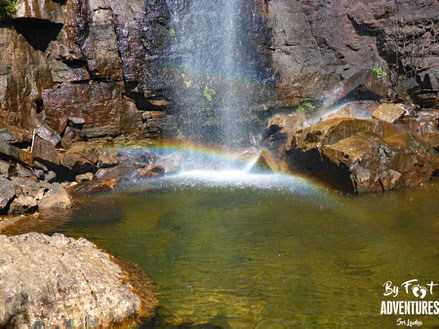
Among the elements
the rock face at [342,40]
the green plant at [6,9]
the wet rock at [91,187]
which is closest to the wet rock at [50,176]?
the wet rock at [91,187]

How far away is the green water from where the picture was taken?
15.1 ft

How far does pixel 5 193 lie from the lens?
9406 mm

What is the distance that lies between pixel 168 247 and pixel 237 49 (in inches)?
537

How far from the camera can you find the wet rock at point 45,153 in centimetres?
1324

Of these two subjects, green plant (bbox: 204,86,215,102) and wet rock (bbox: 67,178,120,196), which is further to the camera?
green plant (bbox: 204,86,215,102)

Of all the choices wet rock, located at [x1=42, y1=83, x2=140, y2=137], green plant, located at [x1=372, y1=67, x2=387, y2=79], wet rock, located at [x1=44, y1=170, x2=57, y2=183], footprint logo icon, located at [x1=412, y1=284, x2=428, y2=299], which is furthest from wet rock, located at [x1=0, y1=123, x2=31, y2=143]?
green plant, located at [x1=372, y1=67, x2=387, y2=79]

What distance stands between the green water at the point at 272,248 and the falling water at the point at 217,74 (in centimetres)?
709

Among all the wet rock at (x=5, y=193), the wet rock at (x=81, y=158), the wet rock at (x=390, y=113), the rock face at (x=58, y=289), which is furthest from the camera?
the wet rock at (x=390, y=113)

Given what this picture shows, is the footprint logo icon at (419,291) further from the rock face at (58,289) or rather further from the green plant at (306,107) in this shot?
the green plant at (306,107)

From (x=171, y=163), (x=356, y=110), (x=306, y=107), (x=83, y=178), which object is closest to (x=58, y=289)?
(x=83, y=178)

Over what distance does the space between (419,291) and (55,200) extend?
9167mm

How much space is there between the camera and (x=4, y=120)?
14.4 meters
